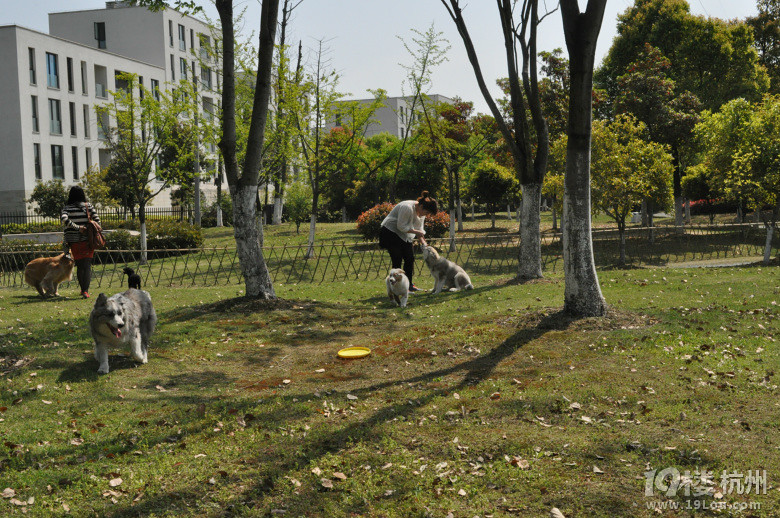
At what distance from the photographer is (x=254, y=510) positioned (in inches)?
162

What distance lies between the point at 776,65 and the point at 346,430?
45975mm

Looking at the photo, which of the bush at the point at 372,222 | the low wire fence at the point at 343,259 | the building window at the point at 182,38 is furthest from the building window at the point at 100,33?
the bush at the point at 372,222

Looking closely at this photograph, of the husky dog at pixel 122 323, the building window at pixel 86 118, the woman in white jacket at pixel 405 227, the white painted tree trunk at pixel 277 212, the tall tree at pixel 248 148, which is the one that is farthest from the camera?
the building window at pixel 86 118

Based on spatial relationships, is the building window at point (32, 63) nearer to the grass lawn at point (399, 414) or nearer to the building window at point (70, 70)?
the building window at point (70, 70)

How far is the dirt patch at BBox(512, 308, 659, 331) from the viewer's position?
8.27 metres

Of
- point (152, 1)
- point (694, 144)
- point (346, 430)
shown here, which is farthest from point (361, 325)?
point (694, 144)

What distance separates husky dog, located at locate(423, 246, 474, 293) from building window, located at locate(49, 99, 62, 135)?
34.7 meters

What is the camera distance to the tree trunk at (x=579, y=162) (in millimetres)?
8250

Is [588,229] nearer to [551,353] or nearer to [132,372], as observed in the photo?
[551,353]

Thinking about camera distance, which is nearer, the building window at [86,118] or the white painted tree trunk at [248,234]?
the white painted tree trunk at [248,234]

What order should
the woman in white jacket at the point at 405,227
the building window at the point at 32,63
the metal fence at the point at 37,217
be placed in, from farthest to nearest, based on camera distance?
the building window at the point at 32,63
the metal fence at the point at 37,217
the woman in white jacket at the point at 405,227

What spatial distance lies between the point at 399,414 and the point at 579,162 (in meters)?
4.44

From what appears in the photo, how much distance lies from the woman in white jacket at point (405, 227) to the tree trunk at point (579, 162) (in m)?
3.28

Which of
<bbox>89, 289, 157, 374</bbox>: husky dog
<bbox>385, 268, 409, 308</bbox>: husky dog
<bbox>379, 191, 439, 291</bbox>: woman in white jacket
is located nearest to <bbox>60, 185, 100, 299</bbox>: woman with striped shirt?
<bbox>89, 289, 157, 374</bbox>: husky dog
